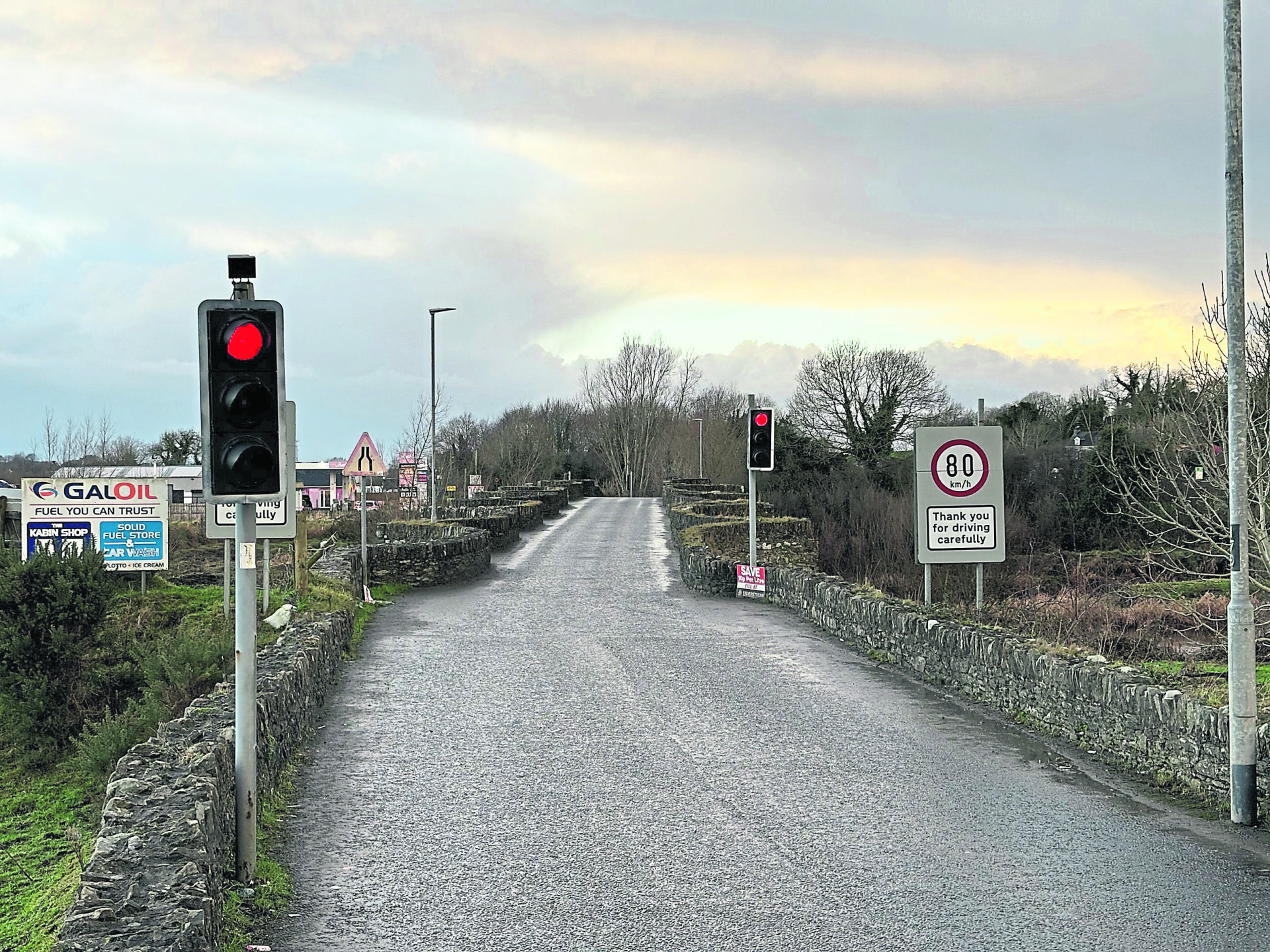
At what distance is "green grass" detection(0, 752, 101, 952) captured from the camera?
376 inches

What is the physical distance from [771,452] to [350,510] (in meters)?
31.6

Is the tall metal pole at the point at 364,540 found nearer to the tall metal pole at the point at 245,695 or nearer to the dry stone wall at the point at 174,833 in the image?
the dry stone wall at the point at 174,833

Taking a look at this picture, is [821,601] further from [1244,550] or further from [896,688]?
[1244,550]

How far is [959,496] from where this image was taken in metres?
17.1

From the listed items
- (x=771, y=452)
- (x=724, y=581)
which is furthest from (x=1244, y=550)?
(x=724, y=581)

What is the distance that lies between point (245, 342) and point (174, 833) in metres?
2.62

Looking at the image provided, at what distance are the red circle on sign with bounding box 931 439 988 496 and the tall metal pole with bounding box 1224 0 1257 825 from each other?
7.75m

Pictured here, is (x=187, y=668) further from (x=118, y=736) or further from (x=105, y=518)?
(x=105, y=518)

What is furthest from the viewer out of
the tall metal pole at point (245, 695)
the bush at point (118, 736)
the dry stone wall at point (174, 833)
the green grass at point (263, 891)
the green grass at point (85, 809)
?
the bush at point (118, 736)

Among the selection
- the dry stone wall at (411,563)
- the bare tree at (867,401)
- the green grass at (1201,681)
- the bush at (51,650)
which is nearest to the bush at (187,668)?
the bush at (51,650)

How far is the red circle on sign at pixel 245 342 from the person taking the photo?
695cm

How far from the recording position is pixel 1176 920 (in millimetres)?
6832

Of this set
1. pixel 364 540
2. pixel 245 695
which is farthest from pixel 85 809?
pixel 245 695

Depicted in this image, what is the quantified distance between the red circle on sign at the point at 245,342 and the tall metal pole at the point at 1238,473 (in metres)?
6.49
